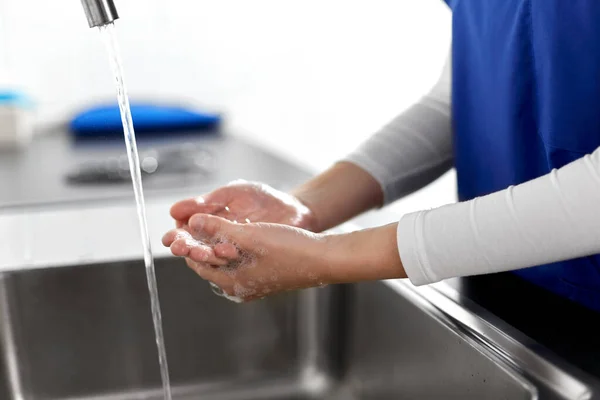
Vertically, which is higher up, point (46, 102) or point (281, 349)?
point (46, 102)

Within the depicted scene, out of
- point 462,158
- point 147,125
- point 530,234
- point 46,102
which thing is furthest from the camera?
point 46,102

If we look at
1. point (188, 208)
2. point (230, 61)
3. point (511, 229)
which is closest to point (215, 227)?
point (188, 208)

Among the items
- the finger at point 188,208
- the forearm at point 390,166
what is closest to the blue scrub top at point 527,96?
the forearm at point 390,166

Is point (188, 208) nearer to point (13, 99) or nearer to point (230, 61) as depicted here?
point (13, 99)

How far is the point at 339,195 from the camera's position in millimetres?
703

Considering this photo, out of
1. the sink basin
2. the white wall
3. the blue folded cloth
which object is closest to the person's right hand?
the sink basin

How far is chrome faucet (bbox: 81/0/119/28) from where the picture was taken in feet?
1.71

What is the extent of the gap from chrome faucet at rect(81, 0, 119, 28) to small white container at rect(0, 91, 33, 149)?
0.93 m

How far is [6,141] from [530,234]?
3.95 feet

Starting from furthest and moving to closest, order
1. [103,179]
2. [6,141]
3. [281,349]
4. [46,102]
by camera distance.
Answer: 1. [46,102]
2. [6,141]
3. [103,179]
4. [281,349]

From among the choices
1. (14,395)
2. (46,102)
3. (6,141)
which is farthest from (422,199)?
(46,102)

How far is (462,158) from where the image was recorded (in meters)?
0.71

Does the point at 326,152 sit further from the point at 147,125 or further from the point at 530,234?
the point at 530,234

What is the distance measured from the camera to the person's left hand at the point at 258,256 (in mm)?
511
